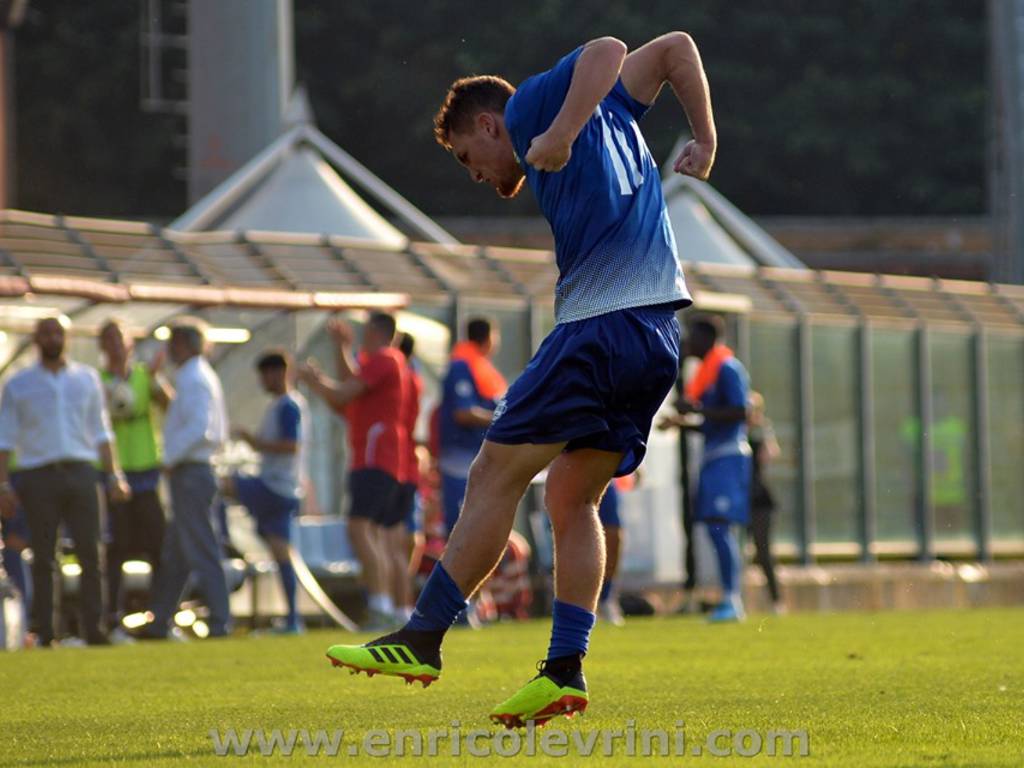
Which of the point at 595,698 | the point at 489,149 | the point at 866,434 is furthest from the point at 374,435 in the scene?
the point at 866,434

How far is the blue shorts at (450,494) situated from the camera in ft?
54.3

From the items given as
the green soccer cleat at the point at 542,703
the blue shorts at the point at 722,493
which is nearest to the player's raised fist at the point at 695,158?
the green soccer cleat at the point at 542,703

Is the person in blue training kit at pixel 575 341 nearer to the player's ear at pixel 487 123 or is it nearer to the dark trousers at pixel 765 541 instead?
the player's ear at pixel 487 123

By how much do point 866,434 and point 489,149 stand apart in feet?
59.5

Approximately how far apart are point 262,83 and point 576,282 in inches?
912

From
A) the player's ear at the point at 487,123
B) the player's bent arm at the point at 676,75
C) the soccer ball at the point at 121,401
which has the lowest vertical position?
the soccer ball at the point at 121,401

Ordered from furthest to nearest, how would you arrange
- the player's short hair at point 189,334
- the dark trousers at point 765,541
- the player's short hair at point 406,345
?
the dark trousers at point 765,541 < the player's short hair at point 406,345 < the player's short hair at point 189,334

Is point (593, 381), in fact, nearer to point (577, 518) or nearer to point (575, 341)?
point (575, 341)

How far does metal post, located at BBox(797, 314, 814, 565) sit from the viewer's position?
23812mm

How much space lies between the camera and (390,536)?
1603cm

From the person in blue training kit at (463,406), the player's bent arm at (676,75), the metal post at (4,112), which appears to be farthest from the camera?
the metal post at (4,112)

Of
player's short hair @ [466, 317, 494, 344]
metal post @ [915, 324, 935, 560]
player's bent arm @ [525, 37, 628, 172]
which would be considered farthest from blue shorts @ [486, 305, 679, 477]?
metal post @ [915, 324, 935, 560]

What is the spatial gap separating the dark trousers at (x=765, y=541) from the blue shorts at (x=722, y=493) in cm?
299

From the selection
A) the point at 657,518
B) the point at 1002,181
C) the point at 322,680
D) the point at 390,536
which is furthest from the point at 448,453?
the point at 1002,181
